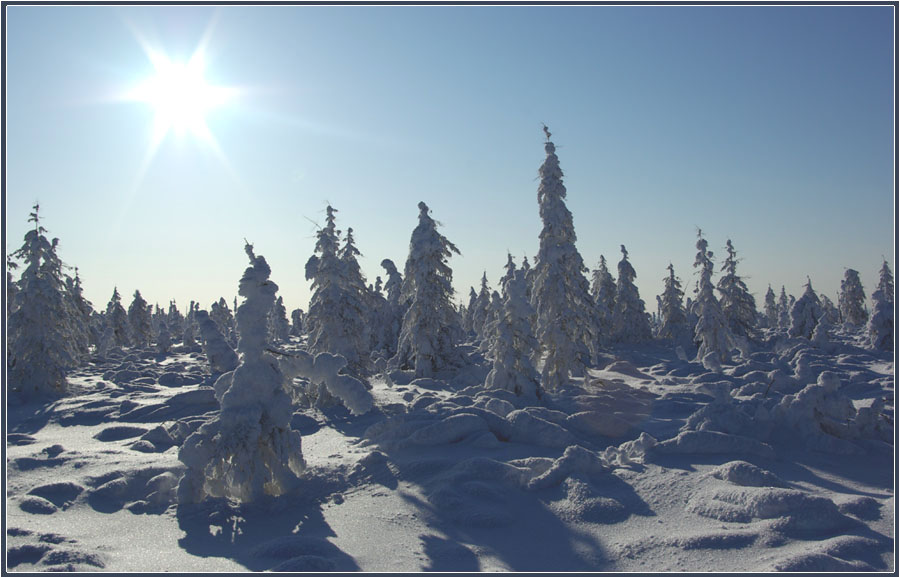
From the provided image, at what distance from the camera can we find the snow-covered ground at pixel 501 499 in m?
6.79

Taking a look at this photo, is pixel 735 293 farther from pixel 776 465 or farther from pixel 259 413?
pixel 259 413

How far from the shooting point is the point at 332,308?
2058cm

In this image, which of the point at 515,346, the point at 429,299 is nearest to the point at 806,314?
the point at 429,299

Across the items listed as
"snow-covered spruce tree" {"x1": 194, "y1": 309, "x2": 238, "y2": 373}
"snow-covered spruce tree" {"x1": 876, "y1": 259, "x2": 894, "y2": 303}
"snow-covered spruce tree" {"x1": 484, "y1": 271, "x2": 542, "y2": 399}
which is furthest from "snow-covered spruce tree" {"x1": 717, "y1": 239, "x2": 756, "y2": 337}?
"snow-covered spruce tree" {"x1": 194, "y1": 309, "x2": 238, "y2": 373}

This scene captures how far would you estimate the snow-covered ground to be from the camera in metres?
6.79

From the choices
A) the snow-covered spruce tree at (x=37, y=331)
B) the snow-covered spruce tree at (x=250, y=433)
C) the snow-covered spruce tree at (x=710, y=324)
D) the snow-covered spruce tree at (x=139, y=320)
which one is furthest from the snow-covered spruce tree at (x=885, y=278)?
the snow-covered spruce tree at (x=139, y=320)

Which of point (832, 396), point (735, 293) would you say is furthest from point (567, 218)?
point (735, 293)

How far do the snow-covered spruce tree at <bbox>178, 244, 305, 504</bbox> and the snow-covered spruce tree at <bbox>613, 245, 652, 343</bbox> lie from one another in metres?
41.9

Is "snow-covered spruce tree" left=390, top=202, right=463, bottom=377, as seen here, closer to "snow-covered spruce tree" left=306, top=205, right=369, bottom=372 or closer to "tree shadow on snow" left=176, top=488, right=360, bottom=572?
"snow-covered spruce tree" left=306, top=205, right=369, bottom=372

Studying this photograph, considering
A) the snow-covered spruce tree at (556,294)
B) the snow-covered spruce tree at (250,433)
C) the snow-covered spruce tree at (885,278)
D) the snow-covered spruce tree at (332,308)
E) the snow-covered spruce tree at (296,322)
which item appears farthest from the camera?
the snow-covered spruce tree at (296,322)

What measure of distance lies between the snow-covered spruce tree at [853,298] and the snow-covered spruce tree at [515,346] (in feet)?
192

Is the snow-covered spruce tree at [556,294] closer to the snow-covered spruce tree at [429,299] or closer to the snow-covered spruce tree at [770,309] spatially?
the snow-covered spruce tree at [429,299]

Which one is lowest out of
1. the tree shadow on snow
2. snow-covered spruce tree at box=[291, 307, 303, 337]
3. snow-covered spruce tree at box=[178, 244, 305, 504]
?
the tree shadow on snow

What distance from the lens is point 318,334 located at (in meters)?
20.8
